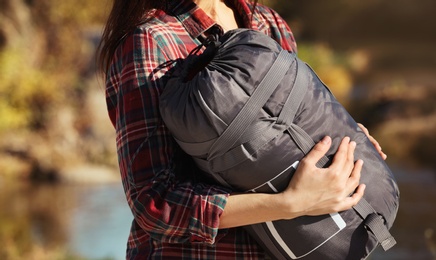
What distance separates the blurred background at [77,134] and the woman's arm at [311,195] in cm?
383

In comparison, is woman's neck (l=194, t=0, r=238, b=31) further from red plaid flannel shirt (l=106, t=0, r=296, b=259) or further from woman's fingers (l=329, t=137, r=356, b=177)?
woman's fingers (l=329, t=137, r=356, b=177)

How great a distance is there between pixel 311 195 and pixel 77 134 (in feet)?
24.9

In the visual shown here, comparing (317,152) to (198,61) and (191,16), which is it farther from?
(191,16)

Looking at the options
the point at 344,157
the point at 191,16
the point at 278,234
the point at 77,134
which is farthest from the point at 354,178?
the point at 77,134

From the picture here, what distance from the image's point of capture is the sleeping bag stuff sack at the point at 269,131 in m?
1.32

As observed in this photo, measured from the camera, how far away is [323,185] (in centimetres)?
139

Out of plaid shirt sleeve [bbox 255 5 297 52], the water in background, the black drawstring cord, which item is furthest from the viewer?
the water in background

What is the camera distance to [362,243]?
4.65 ft

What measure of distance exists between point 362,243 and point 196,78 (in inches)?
17.1

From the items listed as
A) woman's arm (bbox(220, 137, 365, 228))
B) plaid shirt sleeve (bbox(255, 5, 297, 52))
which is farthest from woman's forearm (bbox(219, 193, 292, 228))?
plaid shirt sleeve (bbox(255, 5, 297, 52))

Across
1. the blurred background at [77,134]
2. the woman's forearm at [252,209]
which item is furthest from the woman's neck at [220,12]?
the blurred background at [77,134]

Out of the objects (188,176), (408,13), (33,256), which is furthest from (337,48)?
(188,176)

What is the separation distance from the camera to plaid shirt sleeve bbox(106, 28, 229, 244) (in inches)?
55.5

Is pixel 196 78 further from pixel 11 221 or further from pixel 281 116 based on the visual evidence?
pixel 11 221
